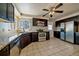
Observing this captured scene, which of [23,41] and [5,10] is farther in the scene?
[23,41]

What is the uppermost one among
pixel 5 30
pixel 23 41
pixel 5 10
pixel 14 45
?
pixel 5 10

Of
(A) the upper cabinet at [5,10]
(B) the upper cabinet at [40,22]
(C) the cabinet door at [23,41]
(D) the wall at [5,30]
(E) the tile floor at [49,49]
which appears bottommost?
(E) the tile floor at [49,49]

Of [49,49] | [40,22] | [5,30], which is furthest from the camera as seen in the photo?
[49,49]

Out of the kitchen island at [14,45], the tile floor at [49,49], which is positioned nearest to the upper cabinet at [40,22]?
the kitchen island at [14,45]

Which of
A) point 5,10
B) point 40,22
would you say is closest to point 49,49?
point 40,22

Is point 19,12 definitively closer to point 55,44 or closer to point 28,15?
point 28,15

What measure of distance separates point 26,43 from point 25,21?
144cm

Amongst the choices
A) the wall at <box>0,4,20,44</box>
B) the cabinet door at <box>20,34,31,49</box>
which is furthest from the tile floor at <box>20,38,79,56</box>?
the wall at <box>0,4,20,44</box>

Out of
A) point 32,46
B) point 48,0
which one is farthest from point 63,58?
point 32,46

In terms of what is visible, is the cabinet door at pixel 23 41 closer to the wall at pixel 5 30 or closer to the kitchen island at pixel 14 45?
the kitchen island at pixel 14 45

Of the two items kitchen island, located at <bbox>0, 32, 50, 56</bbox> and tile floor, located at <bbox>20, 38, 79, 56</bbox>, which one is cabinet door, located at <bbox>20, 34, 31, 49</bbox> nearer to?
kitchen island, located at <bbox>0, 32, 50, 56</bbox>

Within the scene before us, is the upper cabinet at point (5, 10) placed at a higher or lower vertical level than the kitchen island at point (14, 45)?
higher

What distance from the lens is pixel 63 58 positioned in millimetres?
1104

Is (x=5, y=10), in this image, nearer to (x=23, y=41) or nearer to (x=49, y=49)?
(x=23, y=41)
